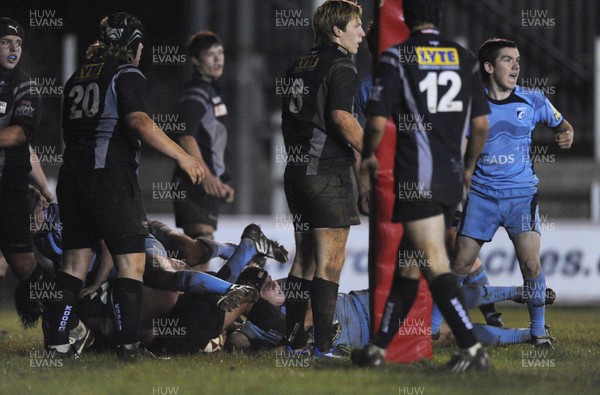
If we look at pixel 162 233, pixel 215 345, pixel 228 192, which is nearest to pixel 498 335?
pixel 215 345

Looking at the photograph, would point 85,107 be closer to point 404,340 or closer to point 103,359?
point 103,359

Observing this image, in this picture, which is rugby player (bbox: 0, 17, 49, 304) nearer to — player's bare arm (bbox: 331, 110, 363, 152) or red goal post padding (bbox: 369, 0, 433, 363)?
player's bare arm (bbox: 331, 110, 363, 152)

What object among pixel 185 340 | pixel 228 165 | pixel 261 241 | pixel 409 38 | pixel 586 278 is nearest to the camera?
pixel 409 38

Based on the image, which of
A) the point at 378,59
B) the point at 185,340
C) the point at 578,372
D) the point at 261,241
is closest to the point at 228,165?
the point at 261,241

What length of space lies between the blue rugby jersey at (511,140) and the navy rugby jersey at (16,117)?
3.25 metres

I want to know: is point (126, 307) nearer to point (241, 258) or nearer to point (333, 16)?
point (241, 258)

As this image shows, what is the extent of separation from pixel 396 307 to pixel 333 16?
6.57 feet

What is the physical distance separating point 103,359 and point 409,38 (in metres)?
2.72

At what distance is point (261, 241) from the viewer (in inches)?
310

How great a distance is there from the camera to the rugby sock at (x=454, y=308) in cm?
596

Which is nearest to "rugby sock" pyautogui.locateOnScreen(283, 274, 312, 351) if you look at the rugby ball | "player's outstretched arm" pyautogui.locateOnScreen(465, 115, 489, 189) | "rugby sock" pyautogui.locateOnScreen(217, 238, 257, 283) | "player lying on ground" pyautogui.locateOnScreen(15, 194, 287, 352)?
"player lying on ground" pyautogui.locateOnScreen(15, 194, 287, 352)

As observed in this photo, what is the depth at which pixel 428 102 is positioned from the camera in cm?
609

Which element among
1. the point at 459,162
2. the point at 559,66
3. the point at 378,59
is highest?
the point at 559,66

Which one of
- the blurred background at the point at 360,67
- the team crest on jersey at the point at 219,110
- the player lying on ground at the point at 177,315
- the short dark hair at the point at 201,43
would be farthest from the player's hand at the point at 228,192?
the blurred background at the point at 360,67
